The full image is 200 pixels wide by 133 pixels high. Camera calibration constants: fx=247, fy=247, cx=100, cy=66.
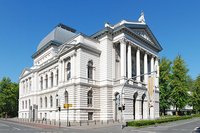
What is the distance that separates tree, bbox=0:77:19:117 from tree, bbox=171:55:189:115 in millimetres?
58395

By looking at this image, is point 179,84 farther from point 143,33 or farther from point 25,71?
point 25,71

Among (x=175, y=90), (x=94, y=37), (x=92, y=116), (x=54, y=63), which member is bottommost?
(x=92, y=116)

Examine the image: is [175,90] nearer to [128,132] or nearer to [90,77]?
[90,77]

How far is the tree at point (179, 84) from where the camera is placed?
65.4 m

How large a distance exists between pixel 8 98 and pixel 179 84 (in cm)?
6146

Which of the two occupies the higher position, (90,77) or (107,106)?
(90,77)

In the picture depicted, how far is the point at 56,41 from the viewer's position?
67.9 metres

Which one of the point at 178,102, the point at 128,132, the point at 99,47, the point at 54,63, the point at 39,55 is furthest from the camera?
the point at 39,55

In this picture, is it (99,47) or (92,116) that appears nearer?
(92,116)

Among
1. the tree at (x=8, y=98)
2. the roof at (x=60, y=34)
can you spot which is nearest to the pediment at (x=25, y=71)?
the roof at (x=60, y=34)

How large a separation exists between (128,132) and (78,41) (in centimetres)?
2458

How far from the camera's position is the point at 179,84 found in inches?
2589

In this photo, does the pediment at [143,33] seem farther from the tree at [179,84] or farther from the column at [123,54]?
the tree at [179,84]

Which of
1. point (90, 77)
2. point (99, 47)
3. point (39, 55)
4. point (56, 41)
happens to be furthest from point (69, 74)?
point (39, 55)
